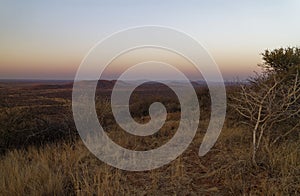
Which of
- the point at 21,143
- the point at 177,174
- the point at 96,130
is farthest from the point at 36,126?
the point at 177,174

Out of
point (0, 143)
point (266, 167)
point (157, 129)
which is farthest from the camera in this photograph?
point (157, 129)

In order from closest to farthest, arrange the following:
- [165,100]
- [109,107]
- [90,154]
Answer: [90,154] → [109,107] → [165,100]

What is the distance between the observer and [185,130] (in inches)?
311

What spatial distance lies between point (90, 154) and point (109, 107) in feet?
12.7

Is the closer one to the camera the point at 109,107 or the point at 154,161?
the point at 154,161

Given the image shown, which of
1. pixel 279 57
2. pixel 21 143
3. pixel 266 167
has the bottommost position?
pixel 21 143

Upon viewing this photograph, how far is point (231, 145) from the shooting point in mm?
6031

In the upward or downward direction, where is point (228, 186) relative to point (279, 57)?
downward

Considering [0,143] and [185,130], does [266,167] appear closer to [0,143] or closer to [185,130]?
[185,130]

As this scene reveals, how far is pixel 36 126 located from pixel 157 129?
3.11m

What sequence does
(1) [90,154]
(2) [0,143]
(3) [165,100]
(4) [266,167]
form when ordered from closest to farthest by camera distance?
(4) [266,167]
(1) [90,154]
(2) [0,143]
(3) [165,100]

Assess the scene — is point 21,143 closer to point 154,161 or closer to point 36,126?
point 36,126

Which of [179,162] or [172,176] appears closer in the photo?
[172,176]

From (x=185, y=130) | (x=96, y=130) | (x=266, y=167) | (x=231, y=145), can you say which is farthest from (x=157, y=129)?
(x=266, y=167)
